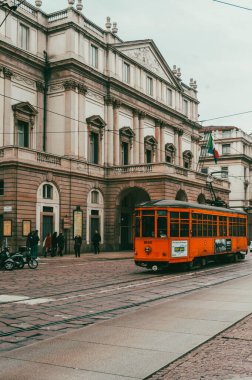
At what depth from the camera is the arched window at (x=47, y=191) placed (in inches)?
1314

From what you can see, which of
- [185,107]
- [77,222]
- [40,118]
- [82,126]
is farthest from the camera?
[185,107]

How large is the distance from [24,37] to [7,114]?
5.98 m

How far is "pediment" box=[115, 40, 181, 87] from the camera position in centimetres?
4397

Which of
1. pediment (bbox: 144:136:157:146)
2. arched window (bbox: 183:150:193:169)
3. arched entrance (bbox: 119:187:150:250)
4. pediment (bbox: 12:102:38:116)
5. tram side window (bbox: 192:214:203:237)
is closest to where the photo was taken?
tram side window (bbox: 192:214:203:237)

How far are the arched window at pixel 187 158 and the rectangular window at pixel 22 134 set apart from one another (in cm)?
2246

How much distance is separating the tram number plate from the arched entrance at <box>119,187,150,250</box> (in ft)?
65.9

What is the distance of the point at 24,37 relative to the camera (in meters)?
35.6

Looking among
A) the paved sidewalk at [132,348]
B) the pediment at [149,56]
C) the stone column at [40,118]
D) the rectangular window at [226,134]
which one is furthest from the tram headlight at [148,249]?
the rectangular window at [226,134]

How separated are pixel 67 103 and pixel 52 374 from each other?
32.4 m

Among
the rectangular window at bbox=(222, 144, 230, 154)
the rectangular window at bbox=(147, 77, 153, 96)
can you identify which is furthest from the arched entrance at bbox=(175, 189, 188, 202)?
the rectangular window at bbox=(222, 144, 230, 154)

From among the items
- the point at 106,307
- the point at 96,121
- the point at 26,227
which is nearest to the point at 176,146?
the point at 96,121

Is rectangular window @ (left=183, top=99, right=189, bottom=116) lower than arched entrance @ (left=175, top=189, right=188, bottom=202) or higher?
higher

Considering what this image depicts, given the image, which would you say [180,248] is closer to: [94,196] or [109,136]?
[94,196]

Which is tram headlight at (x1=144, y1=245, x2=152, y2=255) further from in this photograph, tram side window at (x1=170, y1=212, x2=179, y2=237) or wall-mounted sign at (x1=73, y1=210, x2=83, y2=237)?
wall-mounted sign at (x1=73, y1=210, x2=83, y2=237)
